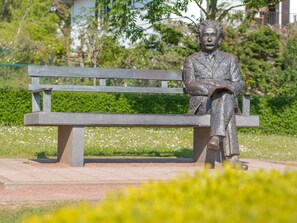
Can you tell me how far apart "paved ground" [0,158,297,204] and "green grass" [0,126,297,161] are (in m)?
1.79

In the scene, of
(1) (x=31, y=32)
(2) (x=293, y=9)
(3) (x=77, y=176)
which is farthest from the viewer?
(2) (x=293, y=9)

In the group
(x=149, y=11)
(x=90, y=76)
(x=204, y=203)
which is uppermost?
(x=149, y=11)

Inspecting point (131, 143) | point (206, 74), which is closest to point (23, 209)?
point (206, 74)

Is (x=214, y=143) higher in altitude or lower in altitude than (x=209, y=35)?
lower

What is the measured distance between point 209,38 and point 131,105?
9.10 metres

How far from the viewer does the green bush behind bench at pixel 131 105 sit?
1991 centimetres

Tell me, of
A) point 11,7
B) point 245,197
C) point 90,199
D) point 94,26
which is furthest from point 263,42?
point 245,197

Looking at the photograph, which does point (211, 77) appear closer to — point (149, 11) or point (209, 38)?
point (209, 38)

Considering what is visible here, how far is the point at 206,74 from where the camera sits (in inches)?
464

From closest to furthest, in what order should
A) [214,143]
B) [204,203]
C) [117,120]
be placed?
[204,203] < [214,143] < [117,120]

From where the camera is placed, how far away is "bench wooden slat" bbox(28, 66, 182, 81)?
12359 millimetres

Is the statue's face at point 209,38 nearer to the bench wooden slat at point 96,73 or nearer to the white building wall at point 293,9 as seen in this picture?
the bench wooden slat at point 96,73

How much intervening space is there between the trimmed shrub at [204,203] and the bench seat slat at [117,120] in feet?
21.6

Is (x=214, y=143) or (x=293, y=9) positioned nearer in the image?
(x=214, y=143)
